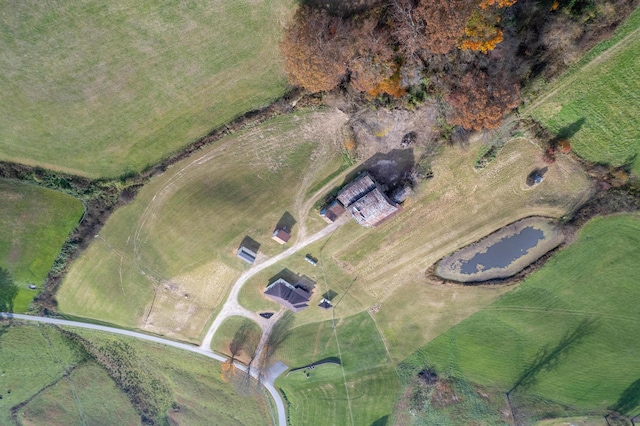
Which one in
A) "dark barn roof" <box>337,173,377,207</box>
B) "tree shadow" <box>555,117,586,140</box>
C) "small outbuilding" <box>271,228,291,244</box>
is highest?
"tree shadow" <box>555,117,586,140</box>

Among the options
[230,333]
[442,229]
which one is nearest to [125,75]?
[230,333]

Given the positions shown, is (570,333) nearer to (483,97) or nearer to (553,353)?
(553,353)

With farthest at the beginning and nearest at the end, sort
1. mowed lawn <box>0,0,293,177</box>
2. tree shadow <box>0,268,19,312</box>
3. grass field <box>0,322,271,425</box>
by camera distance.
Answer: grass field <box>0,322,271,425</box> → tree shadow <box>0,268,19,312</box> → mowed lawn <box>0,0,293,177</box>

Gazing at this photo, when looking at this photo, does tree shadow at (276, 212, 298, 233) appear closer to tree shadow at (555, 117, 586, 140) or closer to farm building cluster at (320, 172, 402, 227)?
farm building cluster at (320, 172, 402, 227)

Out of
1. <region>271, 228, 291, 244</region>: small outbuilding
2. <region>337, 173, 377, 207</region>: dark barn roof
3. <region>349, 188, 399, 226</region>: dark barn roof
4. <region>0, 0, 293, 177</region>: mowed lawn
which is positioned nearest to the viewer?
<region>0, 0, 293, 177</region>: mowed lawn

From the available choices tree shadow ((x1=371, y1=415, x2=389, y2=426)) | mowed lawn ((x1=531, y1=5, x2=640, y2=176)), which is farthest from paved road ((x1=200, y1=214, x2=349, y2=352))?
mowed lawn ((x1=531, y1=5, x2=640, y2=176))

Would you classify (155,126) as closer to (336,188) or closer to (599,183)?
(336,188)

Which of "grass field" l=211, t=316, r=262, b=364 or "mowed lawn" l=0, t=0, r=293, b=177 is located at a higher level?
"mowed lawn" l=0, t=0, r=293, b=177

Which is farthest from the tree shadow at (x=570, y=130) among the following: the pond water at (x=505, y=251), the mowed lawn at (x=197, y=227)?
the mowed lawn at (x=197, y=227)
